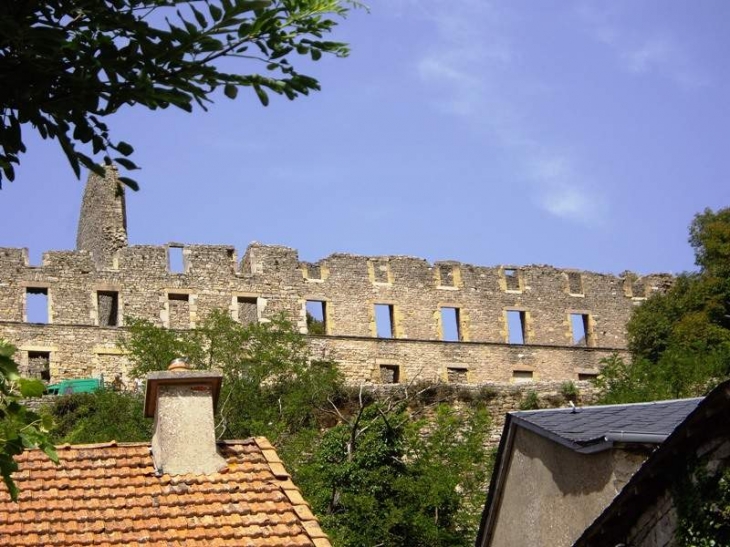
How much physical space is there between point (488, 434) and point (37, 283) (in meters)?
13.0

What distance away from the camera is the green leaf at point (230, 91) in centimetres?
800

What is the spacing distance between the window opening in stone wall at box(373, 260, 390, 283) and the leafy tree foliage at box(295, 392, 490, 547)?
1418 centimetres

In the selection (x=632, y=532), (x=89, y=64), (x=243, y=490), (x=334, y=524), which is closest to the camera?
(x=89, y=64)

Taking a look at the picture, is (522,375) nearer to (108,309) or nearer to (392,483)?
(108,309)

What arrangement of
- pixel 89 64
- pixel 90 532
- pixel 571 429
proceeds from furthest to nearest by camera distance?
pixel 571 429 → pixel 90 532 → pixel 89 64

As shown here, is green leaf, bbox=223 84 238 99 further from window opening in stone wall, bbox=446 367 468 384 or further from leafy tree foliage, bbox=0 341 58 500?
window opening in stone wall, bbox=446 367 468 384

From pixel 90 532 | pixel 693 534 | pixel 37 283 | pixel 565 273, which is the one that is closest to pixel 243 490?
pixel 90 532

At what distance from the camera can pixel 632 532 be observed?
36.3 feet

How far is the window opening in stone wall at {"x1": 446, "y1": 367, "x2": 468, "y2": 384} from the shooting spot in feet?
135

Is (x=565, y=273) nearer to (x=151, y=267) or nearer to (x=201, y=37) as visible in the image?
(x=151, y=267)

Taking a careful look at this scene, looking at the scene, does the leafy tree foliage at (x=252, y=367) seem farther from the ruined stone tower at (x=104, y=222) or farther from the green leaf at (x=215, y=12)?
the green leaf at (x=215, y=12)

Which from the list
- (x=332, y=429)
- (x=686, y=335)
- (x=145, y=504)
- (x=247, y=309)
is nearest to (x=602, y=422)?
(x=145, y=504)

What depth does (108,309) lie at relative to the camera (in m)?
41.2

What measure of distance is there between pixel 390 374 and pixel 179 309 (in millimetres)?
5853
